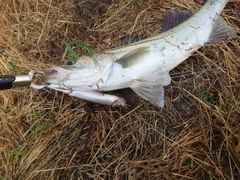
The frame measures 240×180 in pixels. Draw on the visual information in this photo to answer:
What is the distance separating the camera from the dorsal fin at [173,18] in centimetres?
303

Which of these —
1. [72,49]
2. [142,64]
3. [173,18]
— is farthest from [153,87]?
[72,49]

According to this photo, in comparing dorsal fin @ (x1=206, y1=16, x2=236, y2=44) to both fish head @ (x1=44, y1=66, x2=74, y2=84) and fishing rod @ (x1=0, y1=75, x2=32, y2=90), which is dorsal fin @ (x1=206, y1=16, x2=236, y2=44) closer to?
fish head @ (x1=44, y1=66, x2=74, y2=84)

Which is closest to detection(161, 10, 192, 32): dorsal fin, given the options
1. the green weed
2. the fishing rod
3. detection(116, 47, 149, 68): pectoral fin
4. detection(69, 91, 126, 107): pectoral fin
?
detection(116, 47, 149, 68): pectoral fin

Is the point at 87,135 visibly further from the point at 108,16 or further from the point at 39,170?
the point at 108,16

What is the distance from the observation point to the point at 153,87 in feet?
8.79

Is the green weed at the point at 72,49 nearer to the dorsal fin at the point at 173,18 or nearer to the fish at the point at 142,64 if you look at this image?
the fish at the point at 142,64

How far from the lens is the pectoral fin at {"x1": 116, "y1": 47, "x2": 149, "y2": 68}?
101 inches

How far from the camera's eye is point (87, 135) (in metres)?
2.75

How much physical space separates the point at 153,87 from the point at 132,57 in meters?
0.33

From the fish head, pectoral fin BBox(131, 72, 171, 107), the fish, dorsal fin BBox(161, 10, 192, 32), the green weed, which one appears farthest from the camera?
dorsal fin BBox(161, 10, 192, 32)

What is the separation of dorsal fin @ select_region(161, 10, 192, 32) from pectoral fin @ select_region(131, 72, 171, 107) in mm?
605

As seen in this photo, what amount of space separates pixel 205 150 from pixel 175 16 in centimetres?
134

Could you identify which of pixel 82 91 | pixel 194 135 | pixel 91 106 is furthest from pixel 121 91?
pixel 194 135

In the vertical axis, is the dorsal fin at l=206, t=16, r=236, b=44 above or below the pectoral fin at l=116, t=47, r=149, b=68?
above
